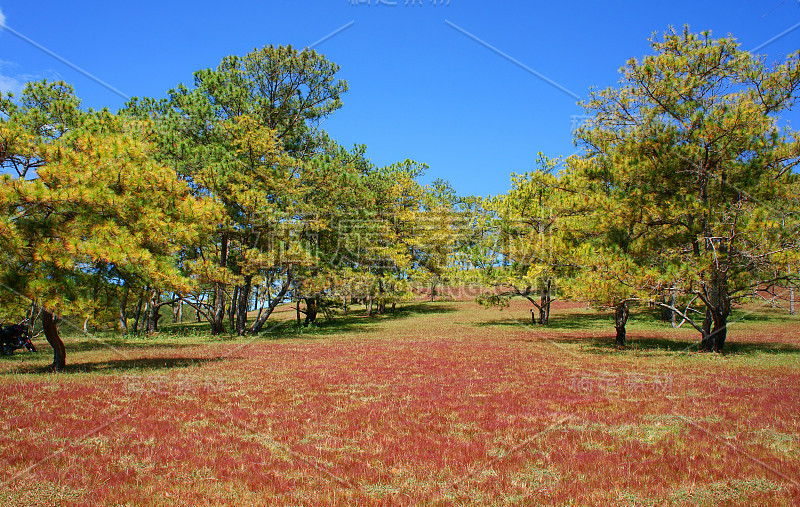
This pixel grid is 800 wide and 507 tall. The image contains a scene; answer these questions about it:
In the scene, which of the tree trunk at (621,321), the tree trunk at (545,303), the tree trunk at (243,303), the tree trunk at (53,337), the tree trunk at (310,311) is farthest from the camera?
the tree trunk at (310,311)

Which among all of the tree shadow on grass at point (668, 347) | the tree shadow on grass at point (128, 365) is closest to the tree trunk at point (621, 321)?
the tree shadow on grass at point (668, 347)

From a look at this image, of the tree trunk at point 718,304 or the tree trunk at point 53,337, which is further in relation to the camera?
the tree trunk at point 718,304

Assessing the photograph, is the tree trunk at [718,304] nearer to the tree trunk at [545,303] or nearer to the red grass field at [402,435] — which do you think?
the red grass field at [402,435]

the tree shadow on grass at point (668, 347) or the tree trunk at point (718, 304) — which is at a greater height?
the tree trunk at point (718, 304)

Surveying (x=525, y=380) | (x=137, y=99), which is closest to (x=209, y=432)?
(x=525, y=380)

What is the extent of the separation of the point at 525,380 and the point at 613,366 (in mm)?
4561

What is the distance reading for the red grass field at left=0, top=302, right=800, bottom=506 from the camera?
18.4ft

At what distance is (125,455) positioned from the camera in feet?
22.1

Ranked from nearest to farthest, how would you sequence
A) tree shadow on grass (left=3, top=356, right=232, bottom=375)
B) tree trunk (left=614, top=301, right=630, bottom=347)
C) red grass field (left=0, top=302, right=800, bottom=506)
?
1. red grass field (left=0, top=302, right=800, bottom=506)
2. tree shadow on grass (left=3, top=356, right=232, bottom=375)
3. tree trunk (left=614, top=301, right=630, bottom=347)

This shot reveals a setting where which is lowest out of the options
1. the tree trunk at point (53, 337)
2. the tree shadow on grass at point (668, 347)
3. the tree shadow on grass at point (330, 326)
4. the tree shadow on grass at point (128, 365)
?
the tree shadow on grass at point (330, 326)

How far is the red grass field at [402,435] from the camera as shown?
5605 millimetres

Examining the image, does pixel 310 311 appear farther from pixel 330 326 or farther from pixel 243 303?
pixel 243 303

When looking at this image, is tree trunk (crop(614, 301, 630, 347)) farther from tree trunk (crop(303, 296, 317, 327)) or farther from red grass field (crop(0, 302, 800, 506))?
tree trunk (crop(303, 296, 317, 327))

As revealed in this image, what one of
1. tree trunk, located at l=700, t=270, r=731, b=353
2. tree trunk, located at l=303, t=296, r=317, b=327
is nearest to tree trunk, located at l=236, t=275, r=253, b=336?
tree trunk, located at l=303, t=296, r=317, b=327
